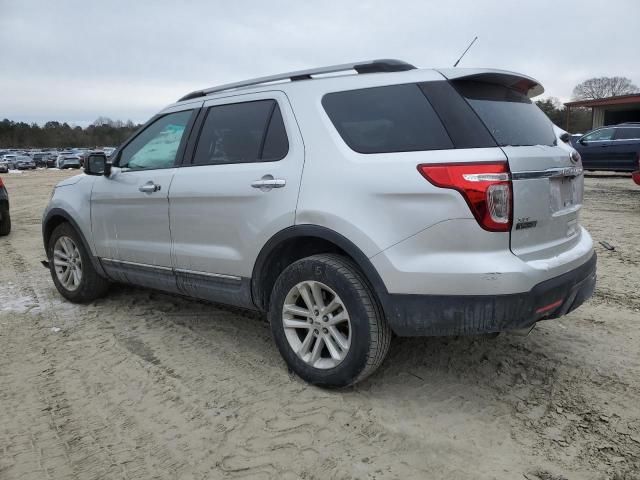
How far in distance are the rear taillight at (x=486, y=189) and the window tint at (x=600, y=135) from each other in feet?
46.9

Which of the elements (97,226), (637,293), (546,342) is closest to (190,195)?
(97,226)

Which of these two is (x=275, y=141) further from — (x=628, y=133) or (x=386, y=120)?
(x=628, y=133)

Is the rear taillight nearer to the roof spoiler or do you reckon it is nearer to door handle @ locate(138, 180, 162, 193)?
the roof spoiler

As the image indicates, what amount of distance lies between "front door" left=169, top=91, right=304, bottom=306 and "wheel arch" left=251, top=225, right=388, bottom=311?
2.5 inches

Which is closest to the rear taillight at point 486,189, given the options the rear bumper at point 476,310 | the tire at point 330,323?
the rear bumper at point 476,310

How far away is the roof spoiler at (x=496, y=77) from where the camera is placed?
286 centimetres

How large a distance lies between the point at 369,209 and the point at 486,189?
60 centimetres

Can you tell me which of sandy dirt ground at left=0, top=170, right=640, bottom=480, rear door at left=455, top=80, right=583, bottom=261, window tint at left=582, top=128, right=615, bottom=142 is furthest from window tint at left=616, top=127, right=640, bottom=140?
rear door at left=455, top=80, right=583, bottom=261

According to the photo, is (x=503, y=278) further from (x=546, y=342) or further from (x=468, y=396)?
(x=546, y=342)

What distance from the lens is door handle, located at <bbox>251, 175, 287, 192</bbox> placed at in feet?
10.5

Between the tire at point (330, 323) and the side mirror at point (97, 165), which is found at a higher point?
the side mirror at point (97, 165)

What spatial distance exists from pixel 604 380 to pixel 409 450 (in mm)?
1460

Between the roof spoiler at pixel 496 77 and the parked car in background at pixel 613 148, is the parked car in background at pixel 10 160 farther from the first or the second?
the roof spoiler at pixel 496 77

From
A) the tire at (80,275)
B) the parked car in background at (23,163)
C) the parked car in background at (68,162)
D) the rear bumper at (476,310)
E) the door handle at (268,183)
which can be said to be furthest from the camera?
the parked car in background at (23,163)
